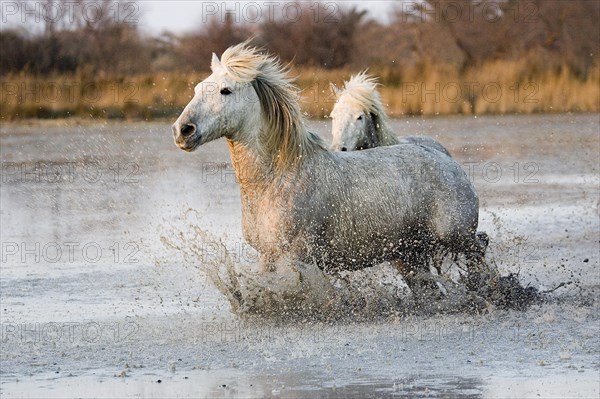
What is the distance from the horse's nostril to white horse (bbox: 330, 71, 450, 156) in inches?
89.4

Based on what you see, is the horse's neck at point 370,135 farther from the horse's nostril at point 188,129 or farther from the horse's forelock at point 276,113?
the horse's nostril at point 188,129

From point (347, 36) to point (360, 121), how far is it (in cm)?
2881

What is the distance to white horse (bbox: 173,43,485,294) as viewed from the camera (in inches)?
306

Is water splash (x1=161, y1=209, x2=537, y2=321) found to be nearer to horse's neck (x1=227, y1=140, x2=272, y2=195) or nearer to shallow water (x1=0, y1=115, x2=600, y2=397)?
shallow water (x1=0, y1=115, x2=600, y2=397)

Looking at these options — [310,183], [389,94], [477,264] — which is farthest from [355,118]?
[389,94]

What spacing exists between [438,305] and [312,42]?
95.2 ft

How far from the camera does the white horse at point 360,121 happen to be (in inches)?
382

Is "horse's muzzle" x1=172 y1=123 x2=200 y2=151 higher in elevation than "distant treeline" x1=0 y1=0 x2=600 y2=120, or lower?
lower

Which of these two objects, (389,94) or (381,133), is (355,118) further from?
(389,94)

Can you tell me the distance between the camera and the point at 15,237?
40.3 feet

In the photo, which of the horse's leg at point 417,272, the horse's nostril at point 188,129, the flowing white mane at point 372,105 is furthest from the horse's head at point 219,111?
the flowing white mane at point 372,105

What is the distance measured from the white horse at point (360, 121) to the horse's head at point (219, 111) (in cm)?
188

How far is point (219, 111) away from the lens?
7.62m

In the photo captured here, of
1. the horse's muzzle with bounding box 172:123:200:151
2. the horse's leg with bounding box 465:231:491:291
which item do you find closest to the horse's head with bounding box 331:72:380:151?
the horse's leg with bounding box 465:231:491:291
